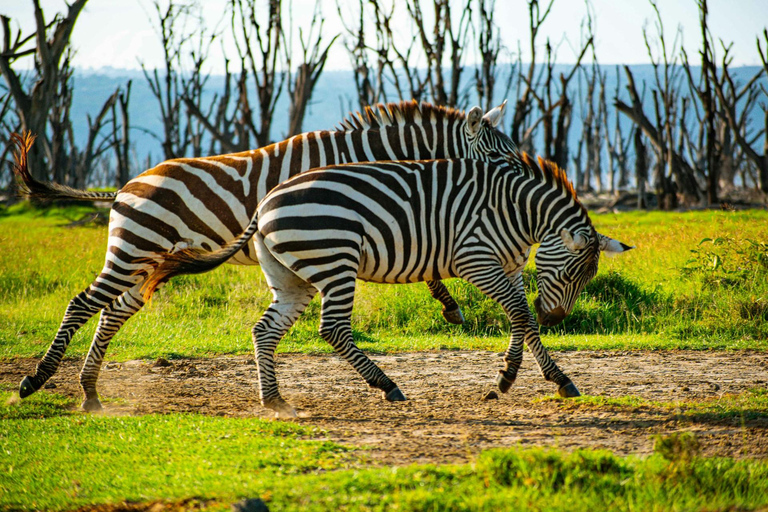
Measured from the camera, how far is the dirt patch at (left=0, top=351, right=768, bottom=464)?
435 centimetres

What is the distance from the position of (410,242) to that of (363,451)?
6.38 ft

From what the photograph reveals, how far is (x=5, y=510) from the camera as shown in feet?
11.3

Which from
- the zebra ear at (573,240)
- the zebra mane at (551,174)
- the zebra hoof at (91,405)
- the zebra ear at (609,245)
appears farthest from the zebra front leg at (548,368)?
the zebra hoof at (91,405)

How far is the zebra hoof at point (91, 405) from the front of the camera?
5590 mm

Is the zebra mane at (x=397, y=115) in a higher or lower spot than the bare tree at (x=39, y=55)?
lower

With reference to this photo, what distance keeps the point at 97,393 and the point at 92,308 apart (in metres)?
0.76

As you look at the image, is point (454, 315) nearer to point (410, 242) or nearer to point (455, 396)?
point (455, 396)

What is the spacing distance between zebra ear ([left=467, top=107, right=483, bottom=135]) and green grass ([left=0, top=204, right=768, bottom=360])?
2.44 meters

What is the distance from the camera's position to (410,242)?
18.4 ft

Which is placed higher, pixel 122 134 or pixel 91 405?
pixel 122 134

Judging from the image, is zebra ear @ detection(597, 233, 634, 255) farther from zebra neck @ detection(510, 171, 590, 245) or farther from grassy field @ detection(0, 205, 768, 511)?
grassy field @ detection(0, 205, 768, 511)

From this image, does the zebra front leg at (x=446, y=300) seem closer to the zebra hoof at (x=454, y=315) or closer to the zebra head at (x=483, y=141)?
the zebra hoof at (x=454, y=315)

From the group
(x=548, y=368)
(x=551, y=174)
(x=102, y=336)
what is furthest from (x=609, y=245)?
(x=102, y=336)

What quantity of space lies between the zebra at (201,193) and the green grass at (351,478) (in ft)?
5.53
